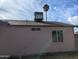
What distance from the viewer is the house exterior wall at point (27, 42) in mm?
8070

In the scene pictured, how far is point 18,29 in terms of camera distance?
8234 millimetres

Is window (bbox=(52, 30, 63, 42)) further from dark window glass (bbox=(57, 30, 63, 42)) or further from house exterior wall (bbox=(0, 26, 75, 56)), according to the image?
house exterior wall (bbox=(0, 26, 75, 56))

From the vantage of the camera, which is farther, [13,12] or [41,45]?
[41,45]

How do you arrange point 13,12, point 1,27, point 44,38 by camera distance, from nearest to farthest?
1. point 13,12
2. point 1,27
3. point 44,38

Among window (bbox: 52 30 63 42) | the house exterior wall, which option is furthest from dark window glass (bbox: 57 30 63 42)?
the house exterior wall

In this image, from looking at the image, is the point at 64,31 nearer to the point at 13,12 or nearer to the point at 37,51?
the point at 37,51

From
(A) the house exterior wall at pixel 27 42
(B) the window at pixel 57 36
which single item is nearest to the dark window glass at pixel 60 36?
(B) the window at pixel 57 36

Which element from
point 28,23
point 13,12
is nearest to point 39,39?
point 28,23

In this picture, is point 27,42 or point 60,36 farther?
point 60,36

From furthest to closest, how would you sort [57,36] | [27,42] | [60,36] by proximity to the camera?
[60,36] → [57,36] → [27,42]

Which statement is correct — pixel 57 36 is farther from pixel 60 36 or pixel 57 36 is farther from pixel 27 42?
pixel 27 42

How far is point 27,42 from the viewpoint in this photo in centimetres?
835

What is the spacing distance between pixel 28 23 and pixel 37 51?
1.39 metres

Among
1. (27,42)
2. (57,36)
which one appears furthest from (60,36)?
(27,42)
